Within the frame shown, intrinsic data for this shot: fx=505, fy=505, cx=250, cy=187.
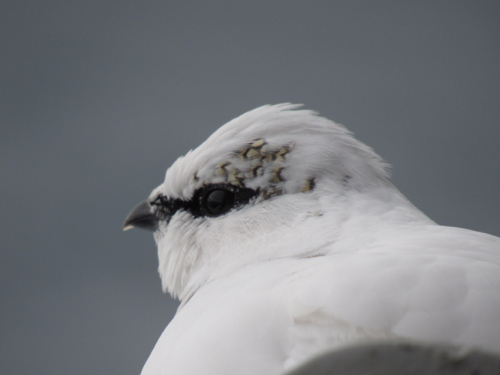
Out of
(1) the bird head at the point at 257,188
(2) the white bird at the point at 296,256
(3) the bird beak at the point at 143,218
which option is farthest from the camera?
(3) the bird beak at the point at 143,218

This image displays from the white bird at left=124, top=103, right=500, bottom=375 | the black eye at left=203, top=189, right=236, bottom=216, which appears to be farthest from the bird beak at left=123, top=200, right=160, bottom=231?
the black eye at left=203, top=189, right=236, bottom=216

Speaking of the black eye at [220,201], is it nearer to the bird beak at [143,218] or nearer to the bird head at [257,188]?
the bird head at [257,188]

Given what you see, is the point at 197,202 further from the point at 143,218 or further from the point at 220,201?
the point at 143,218

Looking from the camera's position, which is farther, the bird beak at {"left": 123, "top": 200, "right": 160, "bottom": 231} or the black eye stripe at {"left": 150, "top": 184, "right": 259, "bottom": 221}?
the bird beak at {"left": 123, "top": 200, "right": 160, "bottom": 231}

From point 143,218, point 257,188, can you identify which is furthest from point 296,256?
point 143,218

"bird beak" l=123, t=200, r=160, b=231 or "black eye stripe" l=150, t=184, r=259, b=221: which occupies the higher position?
"black eye stripe" l=150, t=184, r=259, b=221

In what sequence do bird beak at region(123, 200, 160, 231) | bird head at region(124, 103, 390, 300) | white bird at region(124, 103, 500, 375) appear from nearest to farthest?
white bird at region(124, 103, 500, 375) → bird head at region(124, 103, 390, 300) → bird beak at region(123, 200, 160, 231)

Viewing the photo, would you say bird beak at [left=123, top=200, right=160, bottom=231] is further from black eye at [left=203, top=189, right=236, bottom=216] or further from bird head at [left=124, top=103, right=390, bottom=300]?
black eye at [left=203, top=189, right=236, bottom=216]

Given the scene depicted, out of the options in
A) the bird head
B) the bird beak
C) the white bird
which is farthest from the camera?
the bird beak

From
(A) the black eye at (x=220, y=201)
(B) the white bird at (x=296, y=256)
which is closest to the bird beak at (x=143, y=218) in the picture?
(B) the white bird at (x=296, y=256)
